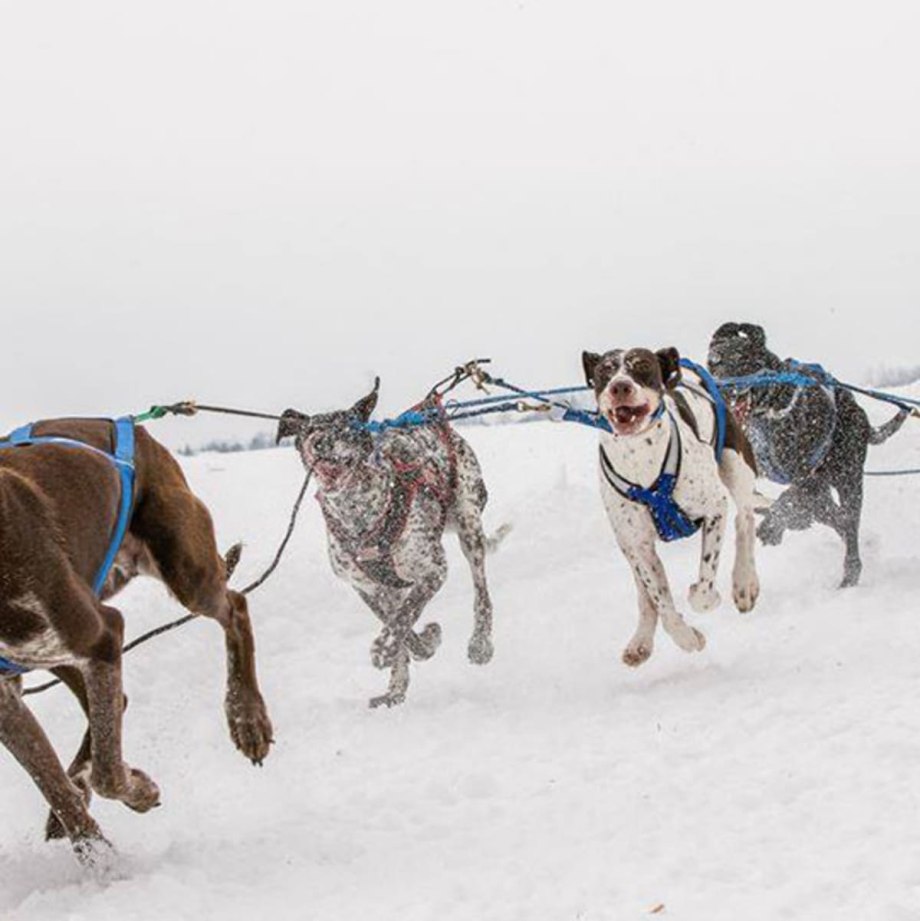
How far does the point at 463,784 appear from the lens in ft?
15.1

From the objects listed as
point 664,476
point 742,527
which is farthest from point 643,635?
point 664,476

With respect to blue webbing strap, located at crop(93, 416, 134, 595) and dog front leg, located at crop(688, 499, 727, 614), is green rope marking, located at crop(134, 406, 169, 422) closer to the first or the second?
blue webbing strap, located at crop(93, 416, 134, 595)

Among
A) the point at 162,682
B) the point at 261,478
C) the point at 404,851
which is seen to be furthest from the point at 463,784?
the point at 261,478

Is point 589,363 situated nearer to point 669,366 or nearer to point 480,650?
point 669,366

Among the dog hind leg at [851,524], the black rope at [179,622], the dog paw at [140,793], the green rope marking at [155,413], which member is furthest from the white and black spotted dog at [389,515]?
the dog paw at [140,793]

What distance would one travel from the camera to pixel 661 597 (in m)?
5.79

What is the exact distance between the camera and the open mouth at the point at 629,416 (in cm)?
522

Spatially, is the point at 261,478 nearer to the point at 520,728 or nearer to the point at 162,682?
the point at 162,682

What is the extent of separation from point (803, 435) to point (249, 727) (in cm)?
430

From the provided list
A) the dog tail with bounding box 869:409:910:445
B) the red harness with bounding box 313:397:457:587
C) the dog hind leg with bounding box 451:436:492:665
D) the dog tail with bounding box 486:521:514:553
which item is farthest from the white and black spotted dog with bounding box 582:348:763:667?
the dog tail with bounding box 486:521:514:553

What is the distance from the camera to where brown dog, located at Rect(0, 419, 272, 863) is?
3678 mm

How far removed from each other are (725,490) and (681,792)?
2.16 meters

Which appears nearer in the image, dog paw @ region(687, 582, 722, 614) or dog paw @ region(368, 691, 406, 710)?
dog paw @ region(687, 582, 722, 614)

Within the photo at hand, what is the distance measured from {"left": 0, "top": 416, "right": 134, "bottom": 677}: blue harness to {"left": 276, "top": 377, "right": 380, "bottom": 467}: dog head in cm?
181
